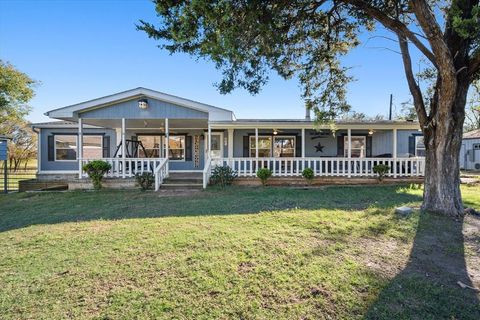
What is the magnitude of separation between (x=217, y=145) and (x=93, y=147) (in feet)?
23.5

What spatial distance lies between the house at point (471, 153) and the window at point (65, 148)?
94.4 feet

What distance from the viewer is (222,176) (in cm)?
1066

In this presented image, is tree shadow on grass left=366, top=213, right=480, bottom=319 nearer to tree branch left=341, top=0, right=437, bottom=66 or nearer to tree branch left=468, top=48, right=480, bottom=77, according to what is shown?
tree branch left=468, top=48, right=480, bottom=77

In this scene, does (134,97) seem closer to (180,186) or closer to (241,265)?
(180,186)

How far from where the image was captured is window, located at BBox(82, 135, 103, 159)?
591 inches

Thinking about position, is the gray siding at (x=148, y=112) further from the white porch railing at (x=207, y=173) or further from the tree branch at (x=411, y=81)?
the tree branch at (x=411, y=81)

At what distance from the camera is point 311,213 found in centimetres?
586

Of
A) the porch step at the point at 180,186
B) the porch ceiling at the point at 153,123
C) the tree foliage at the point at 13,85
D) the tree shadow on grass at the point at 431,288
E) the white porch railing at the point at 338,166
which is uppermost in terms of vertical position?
the tree foliage at the point at 13,85

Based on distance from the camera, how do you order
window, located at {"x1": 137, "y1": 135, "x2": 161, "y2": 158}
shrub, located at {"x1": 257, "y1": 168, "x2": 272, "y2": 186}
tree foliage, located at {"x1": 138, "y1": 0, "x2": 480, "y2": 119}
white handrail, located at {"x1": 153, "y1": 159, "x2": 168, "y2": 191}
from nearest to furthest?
tree foliage, located at {"x1": 138, "y1": 0, "x2": 480, "y2": 119} → white handrail, located at {"x1": 153, "y1": 159, "x2": 168, "y2": 191} → shrub, located at {"x1": 257, "y1": 168, "x2": 272, "y2": 186} → window, located at {"x1": 137, "y1": 135, "x2": 161, "y2": 158}

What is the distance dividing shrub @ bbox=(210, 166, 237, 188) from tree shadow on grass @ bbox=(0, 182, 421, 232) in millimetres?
1300

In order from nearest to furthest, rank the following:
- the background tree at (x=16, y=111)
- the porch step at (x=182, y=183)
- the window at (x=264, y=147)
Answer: the porch step at (x=182, y=183)
the window at (x=264, y=147)
the background tree at (x=16, y=111)

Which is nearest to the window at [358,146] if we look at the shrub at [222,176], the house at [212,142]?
the house at [212,142]

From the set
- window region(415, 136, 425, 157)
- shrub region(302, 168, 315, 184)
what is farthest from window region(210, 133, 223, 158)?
window region(415, 136, 425, 157)

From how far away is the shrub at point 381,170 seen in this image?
36.1 feet
